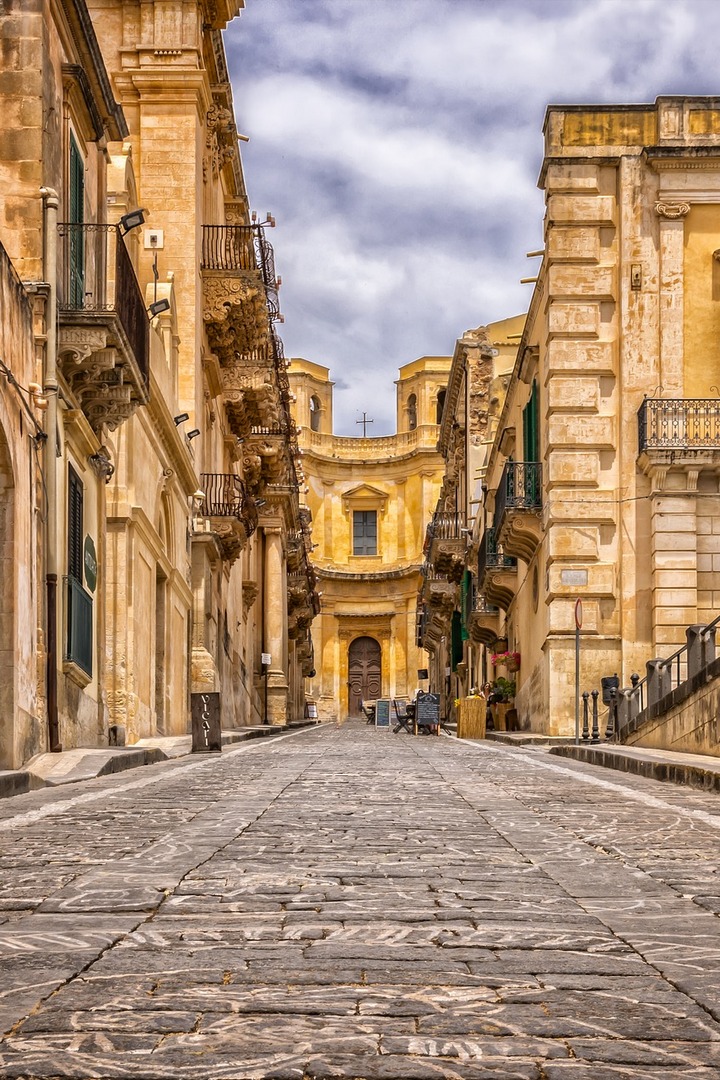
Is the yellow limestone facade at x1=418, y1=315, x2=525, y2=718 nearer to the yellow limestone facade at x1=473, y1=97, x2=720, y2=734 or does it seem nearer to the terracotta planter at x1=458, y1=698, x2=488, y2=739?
the terracotta planter at x1=458, y1=698, x2=488, y2=739

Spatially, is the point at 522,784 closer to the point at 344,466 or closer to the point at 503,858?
the point at 503,858

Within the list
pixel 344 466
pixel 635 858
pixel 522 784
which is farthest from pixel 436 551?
pixel 635 858

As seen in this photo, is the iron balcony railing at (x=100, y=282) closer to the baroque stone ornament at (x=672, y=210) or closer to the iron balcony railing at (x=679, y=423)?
the iron balcony railing at (x=679, y=423)

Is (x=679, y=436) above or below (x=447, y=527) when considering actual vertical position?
below

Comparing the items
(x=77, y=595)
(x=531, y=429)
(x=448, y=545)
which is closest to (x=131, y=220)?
(x=77, y=595)

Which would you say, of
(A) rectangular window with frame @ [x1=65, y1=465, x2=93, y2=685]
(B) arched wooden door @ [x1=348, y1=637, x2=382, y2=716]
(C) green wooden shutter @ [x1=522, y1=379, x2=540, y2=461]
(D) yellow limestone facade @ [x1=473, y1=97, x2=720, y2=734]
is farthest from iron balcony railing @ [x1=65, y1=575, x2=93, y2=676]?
(B) arched wooden door @ [x1=348, y1=637, x2=382, y2=716]

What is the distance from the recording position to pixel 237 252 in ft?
110

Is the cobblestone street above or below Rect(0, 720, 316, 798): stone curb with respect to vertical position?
above

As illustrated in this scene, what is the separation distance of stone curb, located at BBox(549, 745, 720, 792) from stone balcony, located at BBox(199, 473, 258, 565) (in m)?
14.9

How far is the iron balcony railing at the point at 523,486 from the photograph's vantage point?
2989 centimetres

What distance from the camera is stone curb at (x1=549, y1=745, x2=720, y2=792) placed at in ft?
39.4

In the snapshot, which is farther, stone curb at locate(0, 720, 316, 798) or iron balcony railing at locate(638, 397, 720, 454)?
iron balcony railing at locate(638, 397, 720, 454)

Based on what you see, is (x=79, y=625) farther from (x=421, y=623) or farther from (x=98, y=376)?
(x=421, y=623)

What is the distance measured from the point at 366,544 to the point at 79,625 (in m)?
68.1
